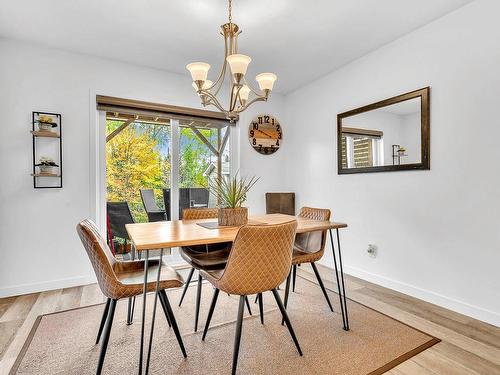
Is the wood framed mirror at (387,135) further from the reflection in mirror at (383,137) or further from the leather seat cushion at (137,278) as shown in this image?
the leather seat cushion at (137,278)

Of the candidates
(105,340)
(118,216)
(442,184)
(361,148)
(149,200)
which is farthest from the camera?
(149,200)

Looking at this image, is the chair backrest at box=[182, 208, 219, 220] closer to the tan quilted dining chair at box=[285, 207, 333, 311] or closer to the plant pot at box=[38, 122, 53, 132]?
the tan quilted dining chair at box=[285, 207, 333, 311]

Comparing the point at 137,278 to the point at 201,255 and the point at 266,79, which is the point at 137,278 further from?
the point at 266,79

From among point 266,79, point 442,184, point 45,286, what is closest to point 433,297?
Answer: point 442,184

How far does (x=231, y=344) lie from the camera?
1.85 meters

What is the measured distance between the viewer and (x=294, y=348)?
5.89 ft

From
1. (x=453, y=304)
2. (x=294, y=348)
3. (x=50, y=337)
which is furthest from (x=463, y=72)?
(x=50, y=337)

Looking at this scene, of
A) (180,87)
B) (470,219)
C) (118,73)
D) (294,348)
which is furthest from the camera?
(180,87)

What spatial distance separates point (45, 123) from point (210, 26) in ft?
6.00

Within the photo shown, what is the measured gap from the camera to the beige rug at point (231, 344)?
1.61 metres

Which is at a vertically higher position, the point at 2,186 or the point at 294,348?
the point at 2,186

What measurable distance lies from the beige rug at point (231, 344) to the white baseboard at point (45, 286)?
0.66m

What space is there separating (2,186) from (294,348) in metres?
2.94

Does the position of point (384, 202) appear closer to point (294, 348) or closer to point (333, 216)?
point (333, 216)
